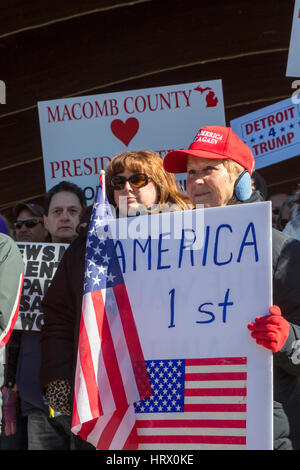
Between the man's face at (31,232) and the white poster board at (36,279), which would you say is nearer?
the white poster board at (36,279)

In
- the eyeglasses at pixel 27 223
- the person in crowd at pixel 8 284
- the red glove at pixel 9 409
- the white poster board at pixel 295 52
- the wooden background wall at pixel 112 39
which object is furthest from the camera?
the wooden background wall at pixel 112 39

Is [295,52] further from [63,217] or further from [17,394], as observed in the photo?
[17,394]

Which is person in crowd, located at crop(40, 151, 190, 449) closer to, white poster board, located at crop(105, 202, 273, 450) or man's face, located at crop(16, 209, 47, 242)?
white poster board, located at crop(105, 202, 273, 450)

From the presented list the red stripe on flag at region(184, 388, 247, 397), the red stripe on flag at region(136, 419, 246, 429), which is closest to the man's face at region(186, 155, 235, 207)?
the red stripe on flag at region(184, 388, 247, 397)

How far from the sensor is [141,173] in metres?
3.45

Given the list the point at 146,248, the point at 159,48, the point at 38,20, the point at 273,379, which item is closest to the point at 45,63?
the point at 38,20

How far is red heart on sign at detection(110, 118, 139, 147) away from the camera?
5582 millimetres

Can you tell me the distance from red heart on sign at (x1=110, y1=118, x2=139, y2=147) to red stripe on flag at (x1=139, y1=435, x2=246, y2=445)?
3123 mm

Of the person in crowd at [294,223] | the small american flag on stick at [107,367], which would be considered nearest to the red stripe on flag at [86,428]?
A: the small american flag on stick at [107,367]

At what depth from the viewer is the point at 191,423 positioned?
275cm

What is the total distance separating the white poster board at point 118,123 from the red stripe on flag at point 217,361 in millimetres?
2879

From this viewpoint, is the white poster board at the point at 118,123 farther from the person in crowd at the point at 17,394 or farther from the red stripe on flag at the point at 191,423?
the red stripe on flag at the point at 191,423

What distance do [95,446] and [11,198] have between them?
7647 mm

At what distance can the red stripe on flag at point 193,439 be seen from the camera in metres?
2.66
